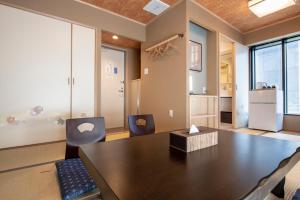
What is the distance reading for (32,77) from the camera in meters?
2.38

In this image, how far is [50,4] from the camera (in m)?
2.51

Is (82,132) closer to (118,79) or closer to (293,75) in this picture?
(118,79)

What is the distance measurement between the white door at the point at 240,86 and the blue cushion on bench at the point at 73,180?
364cm

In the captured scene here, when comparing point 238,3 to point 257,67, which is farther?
point 257,67

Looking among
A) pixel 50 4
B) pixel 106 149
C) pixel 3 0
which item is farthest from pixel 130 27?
pixel 106 149

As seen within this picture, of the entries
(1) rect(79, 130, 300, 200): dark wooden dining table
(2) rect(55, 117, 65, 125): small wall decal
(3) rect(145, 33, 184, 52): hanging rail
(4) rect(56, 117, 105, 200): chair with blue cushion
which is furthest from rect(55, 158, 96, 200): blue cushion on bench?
(3) rect(145, 33, 184, 52): hanging rail

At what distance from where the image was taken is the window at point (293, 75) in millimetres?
3818

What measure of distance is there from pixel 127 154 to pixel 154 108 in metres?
2.71

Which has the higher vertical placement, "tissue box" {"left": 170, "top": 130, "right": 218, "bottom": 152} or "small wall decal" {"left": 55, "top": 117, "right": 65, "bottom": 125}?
"tissue box" {"left": 170, "top": 130, "right": 218, "bottom": 152}

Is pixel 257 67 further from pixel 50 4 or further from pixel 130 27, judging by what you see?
pixel 50 4

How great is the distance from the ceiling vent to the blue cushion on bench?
270 centimetres

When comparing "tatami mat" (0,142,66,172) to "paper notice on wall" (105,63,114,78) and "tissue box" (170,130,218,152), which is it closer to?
"tissue box" (170,130,218,152)

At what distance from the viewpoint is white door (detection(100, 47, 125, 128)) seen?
4.06m

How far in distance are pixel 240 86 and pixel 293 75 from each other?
119cm
